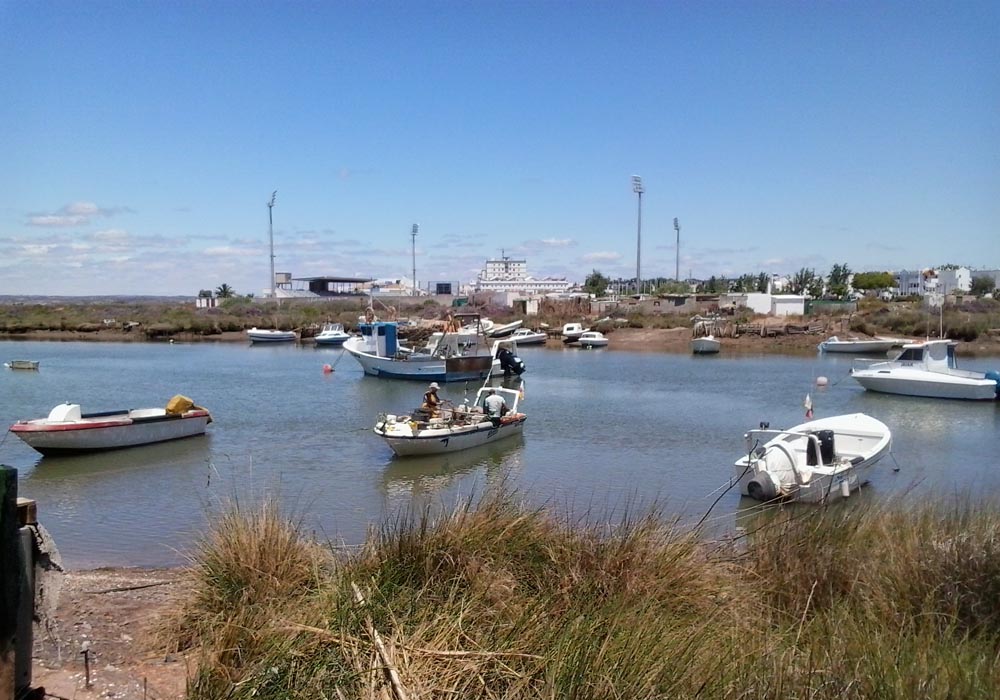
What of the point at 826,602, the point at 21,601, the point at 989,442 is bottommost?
the point at 989,442

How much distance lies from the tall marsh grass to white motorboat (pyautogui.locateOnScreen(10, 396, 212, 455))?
14761 mm

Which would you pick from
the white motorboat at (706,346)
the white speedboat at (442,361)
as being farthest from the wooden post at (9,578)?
the white motorboat at (706,346)

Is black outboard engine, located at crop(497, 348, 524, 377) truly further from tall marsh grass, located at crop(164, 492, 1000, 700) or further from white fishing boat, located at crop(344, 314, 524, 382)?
tall marsh grass, located at crop(164, 492, 1000, 700)

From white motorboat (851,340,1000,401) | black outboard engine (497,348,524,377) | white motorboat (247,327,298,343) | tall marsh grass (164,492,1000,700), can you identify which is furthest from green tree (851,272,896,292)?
tall marsh grass (164,492,1000,700)

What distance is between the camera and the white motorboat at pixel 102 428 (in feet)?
67.7

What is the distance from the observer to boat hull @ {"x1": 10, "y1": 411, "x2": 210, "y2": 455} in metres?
20.6

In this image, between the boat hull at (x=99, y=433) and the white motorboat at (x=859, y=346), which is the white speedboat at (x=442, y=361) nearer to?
the boat hull at (x=99, y=433)

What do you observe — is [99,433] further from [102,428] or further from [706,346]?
[706,346]

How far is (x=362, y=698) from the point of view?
4.59 metres

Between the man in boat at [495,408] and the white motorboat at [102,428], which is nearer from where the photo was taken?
the white motorboat at [102,428]

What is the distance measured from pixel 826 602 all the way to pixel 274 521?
4.82m

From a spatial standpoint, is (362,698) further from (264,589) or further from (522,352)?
(522,352)

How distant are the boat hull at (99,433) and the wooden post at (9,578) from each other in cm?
1810

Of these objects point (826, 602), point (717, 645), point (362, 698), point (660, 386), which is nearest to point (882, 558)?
point (826, 602)
